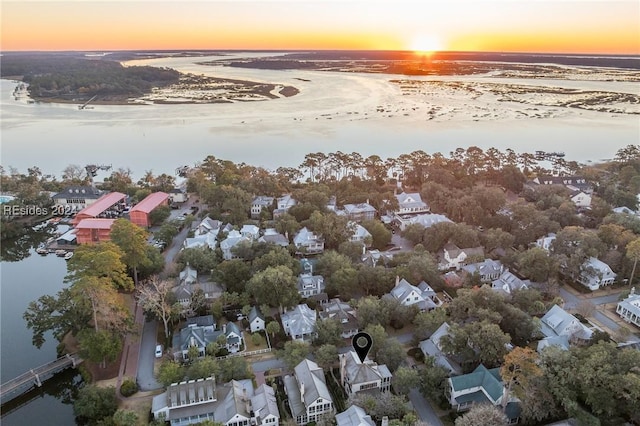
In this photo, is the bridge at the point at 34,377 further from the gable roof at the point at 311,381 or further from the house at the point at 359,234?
the house at the point at 359,234

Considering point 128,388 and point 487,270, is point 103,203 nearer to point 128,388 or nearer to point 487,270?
point 128,388

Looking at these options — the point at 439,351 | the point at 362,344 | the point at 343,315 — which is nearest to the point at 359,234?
the point at 343,315

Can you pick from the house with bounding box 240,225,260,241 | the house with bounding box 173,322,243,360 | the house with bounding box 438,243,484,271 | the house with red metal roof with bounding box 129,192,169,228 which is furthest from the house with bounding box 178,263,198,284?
the house with bounding box 438,243,484,271

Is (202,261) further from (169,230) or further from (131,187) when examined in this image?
(131,187)

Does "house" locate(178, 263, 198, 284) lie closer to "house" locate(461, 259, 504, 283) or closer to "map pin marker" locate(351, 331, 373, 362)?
"map pin marker" locate(351, 331, 373, 362)

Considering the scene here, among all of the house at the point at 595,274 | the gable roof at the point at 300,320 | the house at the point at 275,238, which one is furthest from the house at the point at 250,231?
the house at the point at 595,274
